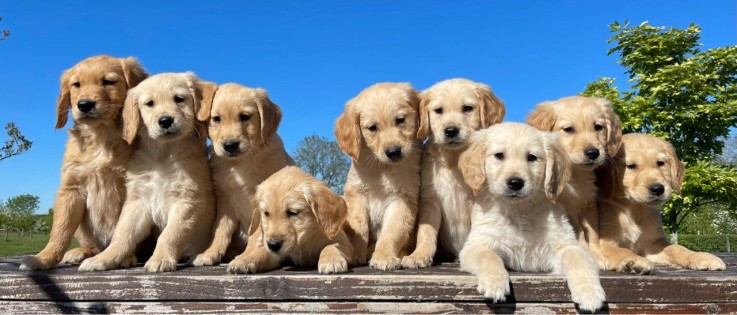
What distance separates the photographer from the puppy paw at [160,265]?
3457 mm

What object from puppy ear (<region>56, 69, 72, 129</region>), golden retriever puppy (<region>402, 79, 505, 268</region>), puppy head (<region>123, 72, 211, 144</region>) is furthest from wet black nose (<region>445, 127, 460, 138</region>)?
puppy ear (<region>56, 69, 72, 129</region>)

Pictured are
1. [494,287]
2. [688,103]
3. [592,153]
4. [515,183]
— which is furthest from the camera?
[688,103]

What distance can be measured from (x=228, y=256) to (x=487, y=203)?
208 cm

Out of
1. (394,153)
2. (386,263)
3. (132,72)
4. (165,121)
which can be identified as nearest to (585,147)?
(394,153)

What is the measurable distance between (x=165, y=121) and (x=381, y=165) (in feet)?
5.56

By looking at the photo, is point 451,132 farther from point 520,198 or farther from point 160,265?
point 160,265

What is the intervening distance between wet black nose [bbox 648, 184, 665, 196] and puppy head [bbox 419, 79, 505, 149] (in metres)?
1.24

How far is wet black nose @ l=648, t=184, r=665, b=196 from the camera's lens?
3.76m

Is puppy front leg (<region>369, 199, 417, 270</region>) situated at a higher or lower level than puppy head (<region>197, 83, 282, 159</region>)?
lower

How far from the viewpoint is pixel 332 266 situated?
3.27m

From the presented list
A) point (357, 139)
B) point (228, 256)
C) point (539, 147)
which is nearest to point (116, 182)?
point (228, 256)

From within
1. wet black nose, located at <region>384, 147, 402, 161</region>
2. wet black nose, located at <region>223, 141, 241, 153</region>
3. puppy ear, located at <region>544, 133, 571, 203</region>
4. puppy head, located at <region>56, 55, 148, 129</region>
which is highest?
puppy head, located at <region>56, 55, 148, 129</region>

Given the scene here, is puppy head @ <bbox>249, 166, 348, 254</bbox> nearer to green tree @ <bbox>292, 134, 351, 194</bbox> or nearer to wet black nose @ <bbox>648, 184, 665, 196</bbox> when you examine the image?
wet black nose @ <bbox>648, 184, 665, 196</bbox>

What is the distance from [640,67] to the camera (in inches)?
1235
